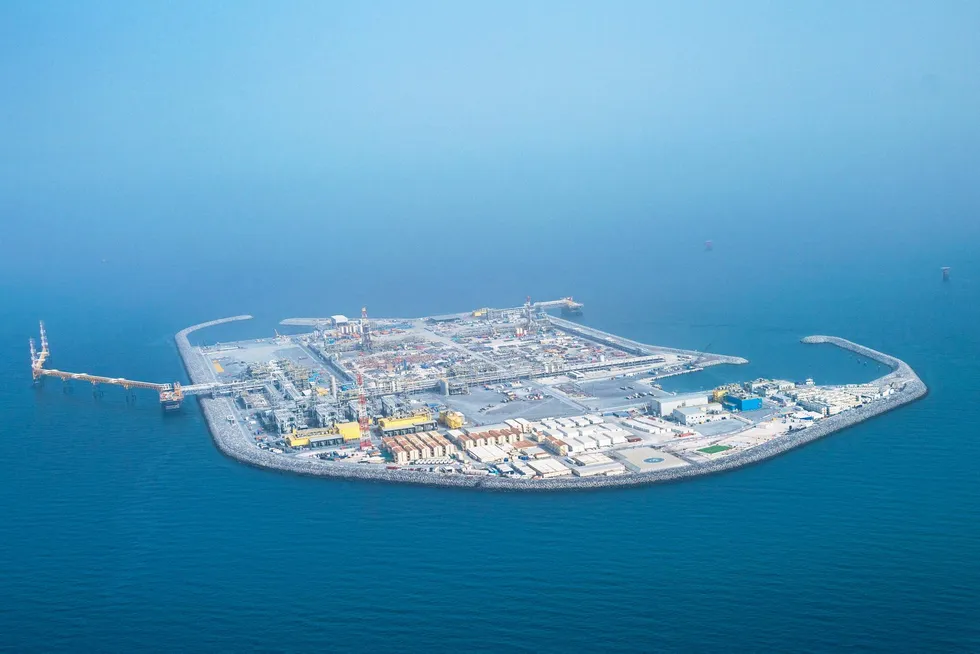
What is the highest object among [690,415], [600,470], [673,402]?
Result: [673,402]

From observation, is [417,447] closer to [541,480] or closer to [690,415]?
[541,480]

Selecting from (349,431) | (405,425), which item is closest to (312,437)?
(349,431)

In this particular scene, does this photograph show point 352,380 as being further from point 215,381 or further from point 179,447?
point 179,447

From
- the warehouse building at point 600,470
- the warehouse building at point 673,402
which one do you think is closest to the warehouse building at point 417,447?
the warehouse building at point 600,470

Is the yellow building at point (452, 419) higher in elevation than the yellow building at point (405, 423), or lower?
higher

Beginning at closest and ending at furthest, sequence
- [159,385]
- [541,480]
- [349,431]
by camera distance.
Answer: [541,480] → [349,431] → [159,385]

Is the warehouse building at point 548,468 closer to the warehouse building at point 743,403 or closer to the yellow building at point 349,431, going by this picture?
the yellow building at point 349,431

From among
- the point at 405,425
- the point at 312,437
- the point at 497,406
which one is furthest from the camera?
the point at 497,406
